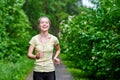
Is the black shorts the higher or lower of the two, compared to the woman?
lower

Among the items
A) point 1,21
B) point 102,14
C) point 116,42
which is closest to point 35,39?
point 116,42

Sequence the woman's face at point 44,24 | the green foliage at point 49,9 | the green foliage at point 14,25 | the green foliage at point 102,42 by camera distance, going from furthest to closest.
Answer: the green foliage at point 49,9
the green foliage at point 14,25
the green foliage at point 102,42
the woman's face at point 44,24

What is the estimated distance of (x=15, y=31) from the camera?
3106 centimetres

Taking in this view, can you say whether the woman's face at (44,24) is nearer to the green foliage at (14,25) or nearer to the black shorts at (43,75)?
the black shorts at (43,75)

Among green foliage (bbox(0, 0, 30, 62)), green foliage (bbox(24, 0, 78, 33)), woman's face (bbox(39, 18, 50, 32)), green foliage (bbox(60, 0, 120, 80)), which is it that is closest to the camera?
woman's face (bbox(39, 18, 50, 32))

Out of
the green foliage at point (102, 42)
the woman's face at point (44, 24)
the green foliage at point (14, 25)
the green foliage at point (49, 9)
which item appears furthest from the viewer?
the green foliage at point (49, 9)

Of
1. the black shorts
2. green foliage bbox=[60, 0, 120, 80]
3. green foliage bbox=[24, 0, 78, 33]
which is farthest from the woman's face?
green foliage bbox=[24, 0, 78, 33]

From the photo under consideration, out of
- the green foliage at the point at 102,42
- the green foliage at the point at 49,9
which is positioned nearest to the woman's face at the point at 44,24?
the green foliage at the point at 102,42

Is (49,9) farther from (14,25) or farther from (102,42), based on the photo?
(102,42)

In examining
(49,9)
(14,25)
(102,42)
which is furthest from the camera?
(49,9)

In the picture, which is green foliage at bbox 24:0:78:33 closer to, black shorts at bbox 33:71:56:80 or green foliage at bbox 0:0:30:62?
green foliage at bbox 0:0:30:62

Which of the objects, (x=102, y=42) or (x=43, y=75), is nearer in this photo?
(x=43, y=75)

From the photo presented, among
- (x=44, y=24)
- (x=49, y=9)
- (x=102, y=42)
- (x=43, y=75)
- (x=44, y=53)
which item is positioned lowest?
(x=49, y=9)

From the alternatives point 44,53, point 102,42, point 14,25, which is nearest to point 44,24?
point 44,53
